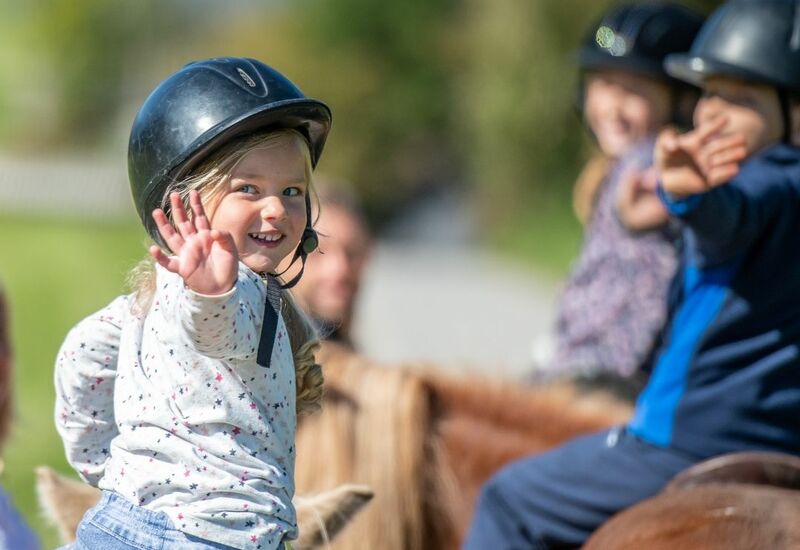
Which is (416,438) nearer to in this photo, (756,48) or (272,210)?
(756,48)

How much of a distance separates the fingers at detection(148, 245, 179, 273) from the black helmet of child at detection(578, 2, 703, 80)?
3.05 meters

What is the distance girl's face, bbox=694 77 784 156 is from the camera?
11.4 ft

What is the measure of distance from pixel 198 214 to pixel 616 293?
9.01ft

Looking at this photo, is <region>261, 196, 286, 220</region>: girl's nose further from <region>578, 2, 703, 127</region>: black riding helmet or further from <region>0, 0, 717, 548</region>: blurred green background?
<region>0, 0, 717, 548</region>: blurred green background

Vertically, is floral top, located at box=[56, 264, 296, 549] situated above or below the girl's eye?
below

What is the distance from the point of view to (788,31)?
349 cm

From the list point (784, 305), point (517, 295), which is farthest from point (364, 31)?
point (784, 305)

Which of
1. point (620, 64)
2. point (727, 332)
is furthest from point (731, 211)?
point (620, 64)

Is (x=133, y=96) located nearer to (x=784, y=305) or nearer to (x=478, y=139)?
(x=478, y=139)

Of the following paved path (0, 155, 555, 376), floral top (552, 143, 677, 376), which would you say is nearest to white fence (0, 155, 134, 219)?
paved path (0, 155, 555, 376)

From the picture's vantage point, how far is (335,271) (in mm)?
5359

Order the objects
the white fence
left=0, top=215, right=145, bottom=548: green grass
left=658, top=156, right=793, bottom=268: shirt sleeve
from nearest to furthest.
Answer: left=658, top=156, right=793, bottom=268: shirt sleeve < left=0, top=215, right=145, bottom=548: green grass < the white fence

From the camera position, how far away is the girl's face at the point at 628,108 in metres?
5.00

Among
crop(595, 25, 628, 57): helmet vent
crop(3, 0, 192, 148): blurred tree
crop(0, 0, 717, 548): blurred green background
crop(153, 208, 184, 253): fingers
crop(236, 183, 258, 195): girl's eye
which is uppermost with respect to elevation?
crop(3, 0, 192, 148): blurred tree
